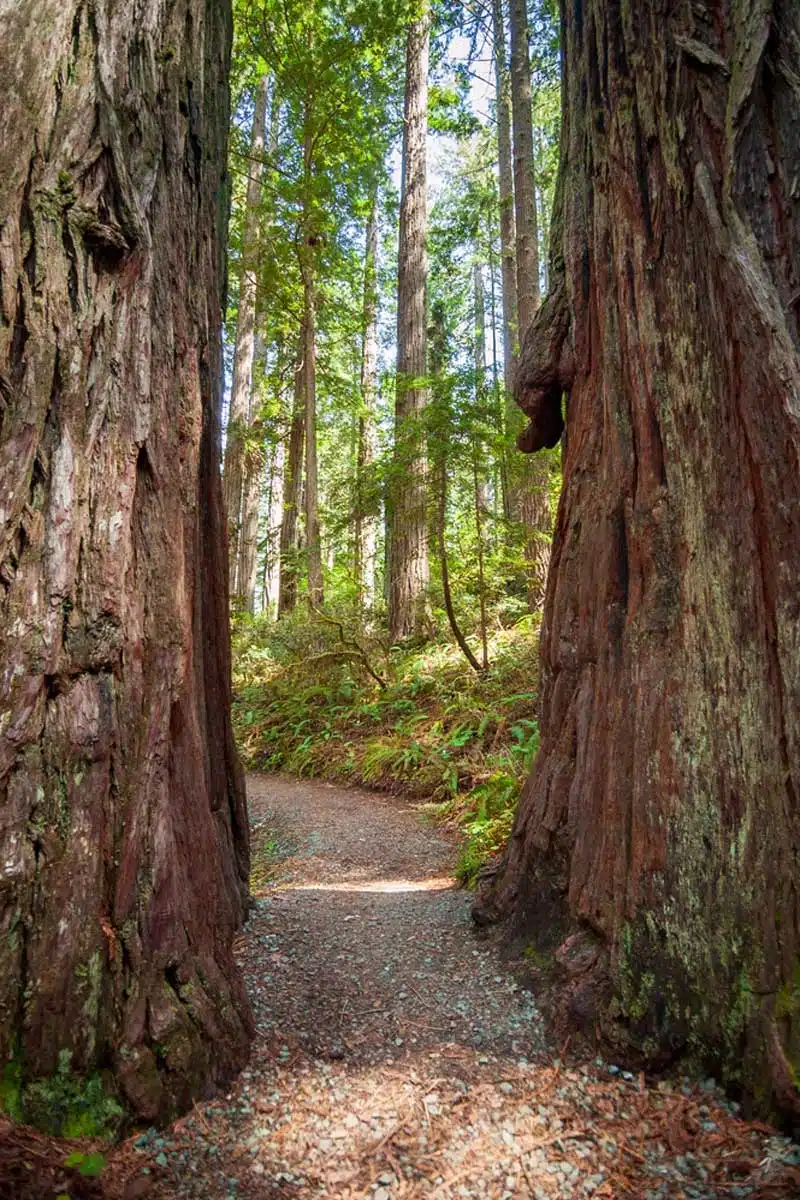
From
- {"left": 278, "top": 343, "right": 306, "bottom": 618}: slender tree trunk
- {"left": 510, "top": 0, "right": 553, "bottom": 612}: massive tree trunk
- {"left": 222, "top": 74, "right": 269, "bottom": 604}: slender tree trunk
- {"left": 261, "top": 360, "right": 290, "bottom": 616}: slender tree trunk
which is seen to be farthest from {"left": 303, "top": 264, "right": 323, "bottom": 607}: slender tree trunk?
{"left": 510, "top": 0, "right": 553, "bottom": 612}: massive tree trunk

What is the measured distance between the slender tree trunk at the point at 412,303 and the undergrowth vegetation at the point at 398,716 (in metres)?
0.71

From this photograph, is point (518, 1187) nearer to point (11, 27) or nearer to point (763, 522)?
point (763, 522)

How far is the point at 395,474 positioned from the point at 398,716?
3.13 metres

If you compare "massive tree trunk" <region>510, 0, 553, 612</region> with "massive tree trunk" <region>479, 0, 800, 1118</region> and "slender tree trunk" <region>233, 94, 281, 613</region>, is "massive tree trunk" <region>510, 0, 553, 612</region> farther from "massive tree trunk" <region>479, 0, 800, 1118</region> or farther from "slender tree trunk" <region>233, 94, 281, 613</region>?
"massive tree trunk" <region>479, 0, 800, 1118</region>

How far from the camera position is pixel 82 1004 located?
69.2 inches

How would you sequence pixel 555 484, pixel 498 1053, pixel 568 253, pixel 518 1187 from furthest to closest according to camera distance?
pixel 555 484 → pixel 568 253 → pixel 498 1053 → pixel 518 1187

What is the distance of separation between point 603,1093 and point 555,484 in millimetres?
7354

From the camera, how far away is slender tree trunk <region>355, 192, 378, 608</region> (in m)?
8.91

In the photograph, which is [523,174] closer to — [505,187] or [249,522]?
[505,187]

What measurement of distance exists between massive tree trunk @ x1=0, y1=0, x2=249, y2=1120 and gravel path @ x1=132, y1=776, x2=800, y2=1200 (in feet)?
0.78

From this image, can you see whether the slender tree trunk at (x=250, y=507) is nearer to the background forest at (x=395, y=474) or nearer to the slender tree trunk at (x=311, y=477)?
the background forest at (x=395, y=474)

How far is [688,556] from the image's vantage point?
7.79 feet

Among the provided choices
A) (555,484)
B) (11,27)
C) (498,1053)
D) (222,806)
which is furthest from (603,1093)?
(555,484)

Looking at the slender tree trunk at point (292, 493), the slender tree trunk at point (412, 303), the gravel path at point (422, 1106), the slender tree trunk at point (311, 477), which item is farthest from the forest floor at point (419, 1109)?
the slender tree trunk at point (292, 493)
